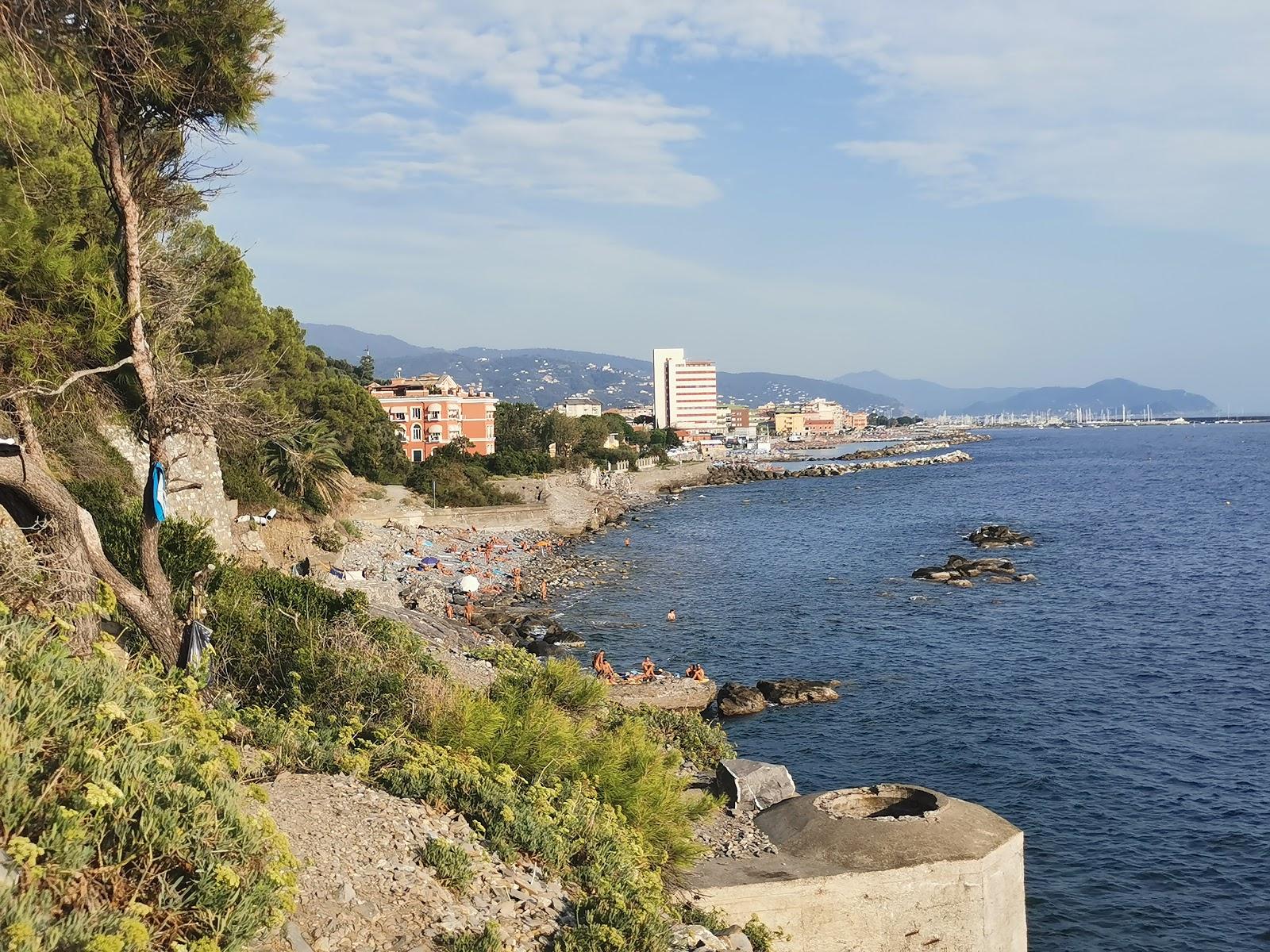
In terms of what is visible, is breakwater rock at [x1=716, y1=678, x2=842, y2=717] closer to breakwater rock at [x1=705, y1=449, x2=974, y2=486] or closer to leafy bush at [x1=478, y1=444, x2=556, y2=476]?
leafy bush at [x1=478, y1=444, x2=556, y2=476]

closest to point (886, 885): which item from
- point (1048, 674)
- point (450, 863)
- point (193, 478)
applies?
point (450, 863)

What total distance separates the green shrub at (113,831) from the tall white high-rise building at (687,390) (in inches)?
6838

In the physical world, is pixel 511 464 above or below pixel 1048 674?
above

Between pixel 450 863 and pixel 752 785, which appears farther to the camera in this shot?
pixel 752 785

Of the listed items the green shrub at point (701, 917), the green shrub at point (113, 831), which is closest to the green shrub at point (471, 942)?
the green shrub at point (113, 831)

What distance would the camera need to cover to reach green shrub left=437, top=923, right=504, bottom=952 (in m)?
6.23

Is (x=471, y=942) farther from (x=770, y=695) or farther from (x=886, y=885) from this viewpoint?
(x=770, y=695)

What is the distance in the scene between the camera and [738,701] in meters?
22.7

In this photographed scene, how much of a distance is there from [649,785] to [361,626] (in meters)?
4.10

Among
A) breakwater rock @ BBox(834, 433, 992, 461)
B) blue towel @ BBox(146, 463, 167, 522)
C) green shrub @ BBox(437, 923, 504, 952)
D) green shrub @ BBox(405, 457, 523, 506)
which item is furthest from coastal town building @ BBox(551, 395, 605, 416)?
green shrub @ BBox(437, 923, 504, 952)

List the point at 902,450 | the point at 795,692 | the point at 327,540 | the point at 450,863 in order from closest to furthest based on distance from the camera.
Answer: the point at 450,863 → the point at 795,692 → the point at 327,540 → the point at 902,450

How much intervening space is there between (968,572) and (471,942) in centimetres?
3723

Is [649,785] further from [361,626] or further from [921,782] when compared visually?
[921,782]

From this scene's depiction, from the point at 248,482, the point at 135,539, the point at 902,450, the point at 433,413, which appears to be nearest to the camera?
the point at 135,539
